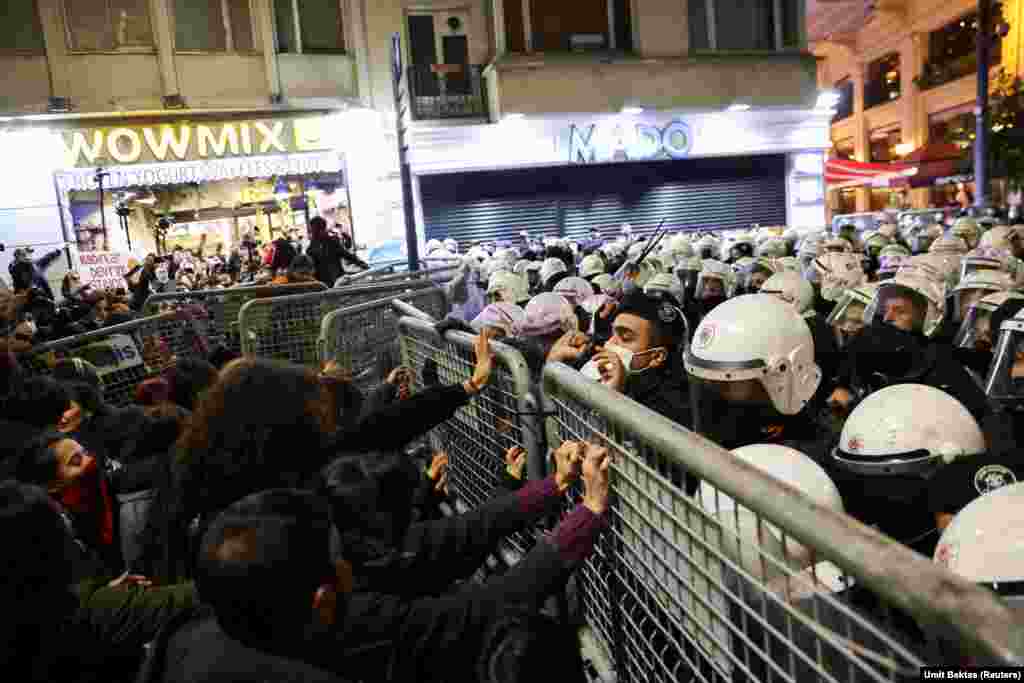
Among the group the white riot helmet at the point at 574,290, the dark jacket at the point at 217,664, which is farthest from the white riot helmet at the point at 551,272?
the dark jacket at the point at 217,664

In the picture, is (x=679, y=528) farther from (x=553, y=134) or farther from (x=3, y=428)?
(x=553, y=134)

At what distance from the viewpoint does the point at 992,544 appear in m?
1.83

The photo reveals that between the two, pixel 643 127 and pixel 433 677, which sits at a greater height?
pixel 643 127

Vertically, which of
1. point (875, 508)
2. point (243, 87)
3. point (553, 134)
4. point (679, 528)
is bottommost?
point (875, 508)

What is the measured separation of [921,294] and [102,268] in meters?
8.45

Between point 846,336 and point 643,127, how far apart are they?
1689 centimetres

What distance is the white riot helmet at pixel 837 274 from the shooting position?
22.9 ft

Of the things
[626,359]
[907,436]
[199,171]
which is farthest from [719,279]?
[199,171]

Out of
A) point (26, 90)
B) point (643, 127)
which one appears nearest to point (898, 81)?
point (643, 127)

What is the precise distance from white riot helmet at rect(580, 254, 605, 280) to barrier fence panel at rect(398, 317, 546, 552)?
6064 millimetres

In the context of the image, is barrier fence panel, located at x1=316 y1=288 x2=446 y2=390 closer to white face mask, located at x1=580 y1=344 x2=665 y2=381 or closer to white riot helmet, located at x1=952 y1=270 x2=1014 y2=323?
white face mask, located at x1=580 y1=344 x2=665 y2=381

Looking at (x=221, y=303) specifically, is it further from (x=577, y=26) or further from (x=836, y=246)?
(x=577, y=26)

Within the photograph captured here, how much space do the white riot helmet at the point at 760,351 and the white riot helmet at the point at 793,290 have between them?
3062mm

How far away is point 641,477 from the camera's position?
1918mm
